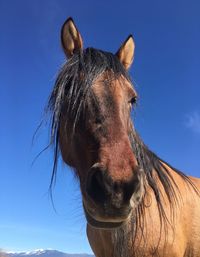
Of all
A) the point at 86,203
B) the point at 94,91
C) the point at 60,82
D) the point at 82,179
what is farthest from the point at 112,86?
the point at 86,203

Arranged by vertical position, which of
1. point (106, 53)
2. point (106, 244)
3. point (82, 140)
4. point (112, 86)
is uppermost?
point (106, 53)

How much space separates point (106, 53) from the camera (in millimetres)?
5590

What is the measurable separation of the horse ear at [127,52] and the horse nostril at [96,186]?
2906 mm

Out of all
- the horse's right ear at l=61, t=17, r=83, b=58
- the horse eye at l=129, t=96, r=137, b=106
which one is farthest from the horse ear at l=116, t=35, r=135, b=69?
the horse eye at l=129, t=96, r=137, b=106

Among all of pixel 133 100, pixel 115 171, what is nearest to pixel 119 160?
pixel 115 171

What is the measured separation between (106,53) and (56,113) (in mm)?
1153

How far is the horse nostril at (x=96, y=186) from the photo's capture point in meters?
3.69

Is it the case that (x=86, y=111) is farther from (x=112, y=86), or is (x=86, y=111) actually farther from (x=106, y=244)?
(x=106, y=244)

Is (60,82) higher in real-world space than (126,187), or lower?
higher

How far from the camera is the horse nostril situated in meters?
3.69

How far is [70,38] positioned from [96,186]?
Answer: 2915 mm

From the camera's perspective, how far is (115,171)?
3.72m

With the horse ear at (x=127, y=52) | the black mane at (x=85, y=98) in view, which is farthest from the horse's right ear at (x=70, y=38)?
the horse ear at (x=127, y=52)

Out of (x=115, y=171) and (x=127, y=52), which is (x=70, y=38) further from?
(x=115, y=171)
